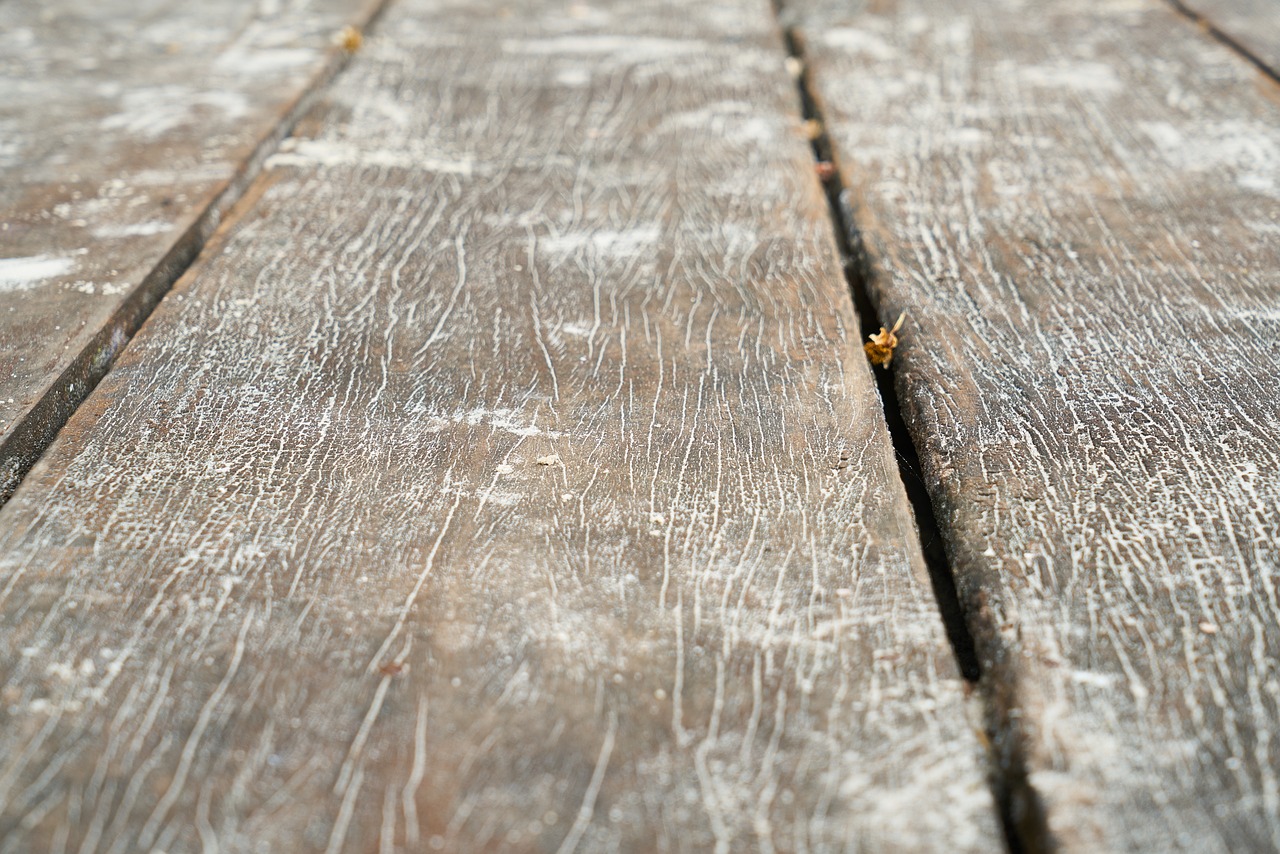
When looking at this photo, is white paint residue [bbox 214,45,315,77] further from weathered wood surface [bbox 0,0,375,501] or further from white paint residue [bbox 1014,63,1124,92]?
white paint residue [bbox 1014,63,1124,92]

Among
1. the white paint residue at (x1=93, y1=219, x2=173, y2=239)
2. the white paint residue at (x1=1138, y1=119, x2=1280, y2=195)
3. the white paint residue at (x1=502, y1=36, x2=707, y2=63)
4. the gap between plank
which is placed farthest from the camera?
the white paint residue at (x1=502, y1=36, x2=707, y2=63)

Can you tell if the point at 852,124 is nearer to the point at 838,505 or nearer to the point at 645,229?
the point at 645,229

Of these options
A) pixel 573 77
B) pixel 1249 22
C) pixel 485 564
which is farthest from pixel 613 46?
pixel 485 564

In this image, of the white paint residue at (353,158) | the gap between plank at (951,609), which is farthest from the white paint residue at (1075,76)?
the white paint residue at (353,158)

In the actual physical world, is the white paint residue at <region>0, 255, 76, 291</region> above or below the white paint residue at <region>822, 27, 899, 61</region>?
below

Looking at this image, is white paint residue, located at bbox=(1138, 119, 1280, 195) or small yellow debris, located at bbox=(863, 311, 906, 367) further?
white paint residue, located at bbox=(1138, 119, 1280, 195)

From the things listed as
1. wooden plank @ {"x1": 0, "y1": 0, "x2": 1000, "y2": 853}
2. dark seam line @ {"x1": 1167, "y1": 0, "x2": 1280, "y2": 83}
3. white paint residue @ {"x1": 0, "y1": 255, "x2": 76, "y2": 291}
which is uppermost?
dark seam line @ {"x1": 1167, "y1": 0, "x2": 1280, "y2": 83}

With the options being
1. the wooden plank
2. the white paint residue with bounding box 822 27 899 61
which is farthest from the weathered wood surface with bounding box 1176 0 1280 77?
Result: the wooden plank
